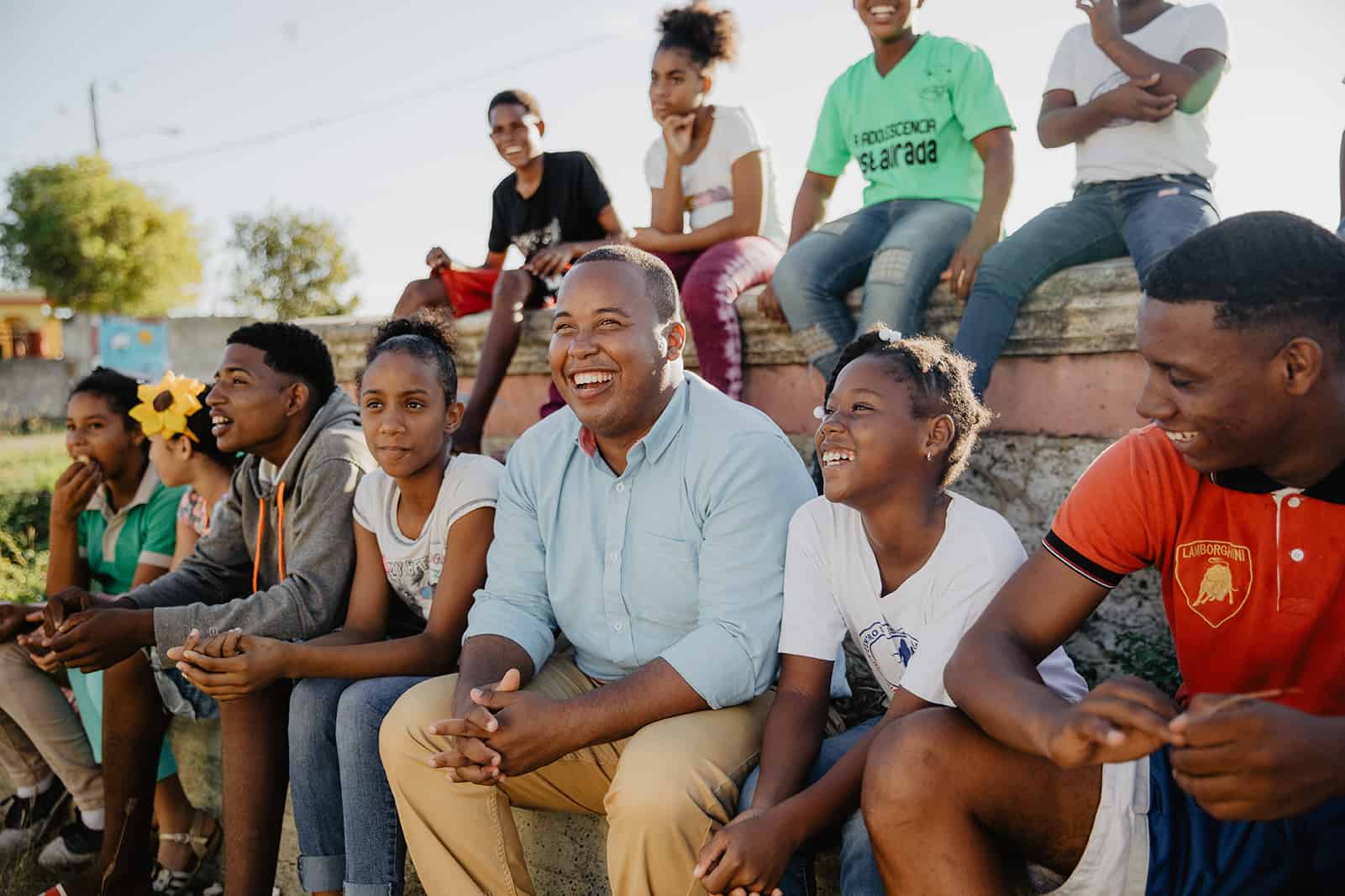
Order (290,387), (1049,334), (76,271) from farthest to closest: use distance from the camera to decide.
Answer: (76,271)
(290,387)
(1049,334)

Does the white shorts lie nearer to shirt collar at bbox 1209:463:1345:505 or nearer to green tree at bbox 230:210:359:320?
shirt collar at bbox 1209:463:1345:505

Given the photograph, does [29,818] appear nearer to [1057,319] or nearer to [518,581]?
[518,581]

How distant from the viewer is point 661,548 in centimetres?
→ 253

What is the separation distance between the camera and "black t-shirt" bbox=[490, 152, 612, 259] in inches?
192

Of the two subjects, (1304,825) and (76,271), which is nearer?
(1304,825)

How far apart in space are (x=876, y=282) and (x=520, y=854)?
83.1 inches

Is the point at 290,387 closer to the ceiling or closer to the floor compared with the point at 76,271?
closer to the floor

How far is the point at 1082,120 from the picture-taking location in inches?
135

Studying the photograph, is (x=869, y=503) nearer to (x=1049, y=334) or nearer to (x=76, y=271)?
(x=1049, y=334)

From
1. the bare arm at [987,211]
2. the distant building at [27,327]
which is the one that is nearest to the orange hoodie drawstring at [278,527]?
the bare arm at [987,211]

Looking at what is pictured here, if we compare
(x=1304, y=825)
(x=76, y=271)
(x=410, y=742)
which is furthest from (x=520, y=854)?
(x=76, y=271)

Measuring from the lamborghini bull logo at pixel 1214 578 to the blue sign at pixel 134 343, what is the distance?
2925 cm

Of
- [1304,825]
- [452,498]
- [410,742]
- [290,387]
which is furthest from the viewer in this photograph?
[290,387]

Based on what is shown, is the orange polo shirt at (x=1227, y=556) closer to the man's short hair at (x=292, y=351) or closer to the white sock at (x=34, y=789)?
the man's short hair at (x=292, y=351)
